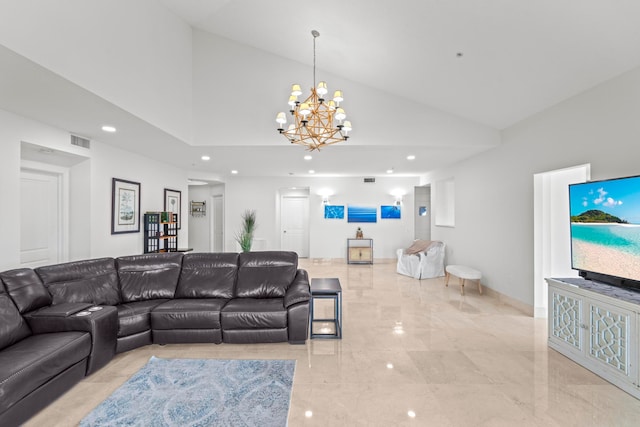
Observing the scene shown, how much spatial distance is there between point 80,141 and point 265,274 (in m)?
3.12

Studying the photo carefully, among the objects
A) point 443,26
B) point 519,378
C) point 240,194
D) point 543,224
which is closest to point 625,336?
point 519,378

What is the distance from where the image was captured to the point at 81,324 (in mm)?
2514

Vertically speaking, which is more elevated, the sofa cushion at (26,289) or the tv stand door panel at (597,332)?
the sofa cushion at (26,289)

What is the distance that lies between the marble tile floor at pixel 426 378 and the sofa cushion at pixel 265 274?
65 cm

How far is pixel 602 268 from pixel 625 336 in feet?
2.05

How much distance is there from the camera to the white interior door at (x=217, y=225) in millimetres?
8750

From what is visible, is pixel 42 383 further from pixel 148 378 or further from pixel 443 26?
pixel 443 26

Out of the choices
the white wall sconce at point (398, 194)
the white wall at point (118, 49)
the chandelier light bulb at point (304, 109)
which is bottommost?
the white wall sconce at point (398, 194)

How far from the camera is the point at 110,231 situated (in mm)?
4488

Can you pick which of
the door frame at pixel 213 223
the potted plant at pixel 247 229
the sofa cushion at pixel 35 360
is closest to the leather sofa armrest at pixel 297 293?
the sofa cushion at pixel 35 360

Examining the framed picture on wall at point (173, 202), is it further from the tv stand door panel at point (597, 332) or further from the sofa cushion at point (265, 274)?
the tv stand door panel at point (597, 332)

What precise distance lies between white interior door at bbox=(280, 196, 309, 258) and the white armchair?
340cm

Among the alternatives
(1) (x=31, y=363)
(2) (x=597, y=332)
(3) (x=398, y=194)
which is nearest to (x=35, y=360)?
(1) (x=31, y=363)

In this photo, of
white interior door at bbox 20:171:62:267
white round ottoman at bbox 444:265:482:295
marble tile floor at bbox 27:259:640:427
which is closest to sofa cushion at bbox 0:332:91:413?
marble tile floor at bbox 27:259:640:427
